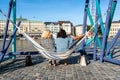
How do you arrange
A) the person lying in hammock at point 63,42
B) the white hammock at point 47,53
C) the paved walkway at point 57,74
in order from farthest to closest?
the person lying in hammock at point 63,42, the white hammock at point 47,53, the paved walkway at point 57,74

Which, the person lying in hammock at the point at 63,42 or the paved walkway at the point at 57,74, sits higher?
the person lying in hammock at the point at 63,42

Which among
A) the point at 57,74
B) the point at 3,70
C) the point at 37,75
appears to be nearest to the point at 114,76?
the point at 57,74

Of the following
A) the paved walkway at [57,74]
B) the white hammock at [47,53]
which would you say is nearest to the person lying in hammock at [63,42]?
the white hammock at [47,53]

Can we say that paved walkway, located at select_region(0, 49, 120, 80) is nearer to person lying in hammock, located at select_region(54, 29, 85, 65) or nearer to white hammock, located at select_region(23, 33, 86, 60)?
white hammock, located at select_region(23, 33, 86, 60)

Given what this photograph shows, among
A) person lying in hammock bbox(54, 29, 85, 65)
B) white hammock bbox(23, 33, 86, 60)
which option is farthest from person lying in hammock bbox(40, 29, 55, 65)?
white hammock bbox(23, 33, 86, 60)

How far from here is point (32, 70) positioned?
9.62 meters

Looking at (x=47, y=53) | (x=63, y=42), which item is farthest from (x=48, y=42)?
(x=47, y=53)

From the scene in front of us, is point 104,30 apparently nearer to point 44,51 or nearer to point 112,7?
point 112,7

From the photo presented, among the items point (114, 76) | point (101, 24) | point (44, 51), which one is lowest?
point (114, 76)

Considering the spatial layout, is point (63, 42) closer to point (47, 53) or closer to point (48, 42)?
point (48, 42)

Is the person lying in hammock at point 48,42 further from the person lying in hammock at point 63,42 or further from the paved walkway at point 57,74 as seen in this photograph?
the paved walkway at point 57,74

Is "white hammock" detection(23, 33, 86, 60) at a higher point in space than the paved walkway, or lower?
higher

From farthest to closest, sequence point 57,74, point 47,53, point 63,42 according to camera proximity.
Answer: point 63,42
point 47,53
point 57,74

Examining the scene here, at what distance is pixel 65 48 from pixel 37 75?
2437mm
